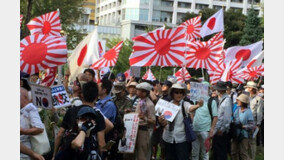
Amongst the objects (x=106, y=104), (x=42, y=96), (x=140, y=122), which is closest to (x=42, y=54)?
(x=42, y=96)

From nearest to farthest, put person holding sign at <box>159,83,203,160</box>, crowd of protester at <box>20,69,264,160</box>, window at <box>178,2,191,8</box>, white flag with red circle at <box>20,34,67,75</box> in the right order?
1. crowd of protester at <box>20,69,264,160</box>
2. white flag with red circle at <box>20,34,67,75</box>
3. person holding sign at <box>159,83,203,160</box>
4. window at <box>178,2,191,8</box>

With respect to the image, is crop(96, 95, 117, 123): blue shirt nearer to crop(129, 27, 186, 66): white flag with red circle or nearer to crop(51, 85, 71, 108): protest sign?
crop(51, 85, 71, 108): protest sign

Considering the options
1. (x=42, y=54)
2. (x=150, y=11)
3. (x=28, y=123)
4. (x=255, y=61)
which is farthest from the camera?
(x=150, y=11)

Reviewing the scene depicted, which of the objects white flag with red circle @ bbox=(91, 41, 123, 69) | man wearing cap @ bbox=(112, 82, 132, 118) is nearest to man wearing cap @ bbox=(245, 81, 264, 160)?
white flag with red circle @ bbox=(91, 41, 123, 69)

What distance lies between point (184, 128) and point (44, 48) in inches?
114

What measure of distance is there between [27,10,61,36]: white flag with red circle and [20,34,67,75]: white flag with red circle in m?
4.27

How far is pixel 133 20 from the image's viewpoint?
81688 mm

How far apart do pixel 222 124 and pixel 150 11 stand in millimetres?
73080

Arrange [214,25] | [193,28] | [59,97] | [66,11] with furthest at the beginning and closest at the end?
[66,11], [193,28], [214,25], [59,97]

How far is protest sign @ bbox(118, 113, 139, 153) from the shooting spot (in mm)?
8539

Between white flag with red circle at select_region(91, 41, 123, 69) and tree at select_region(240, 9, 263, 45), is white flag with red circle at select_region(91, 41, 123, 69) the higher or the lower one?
the lower one

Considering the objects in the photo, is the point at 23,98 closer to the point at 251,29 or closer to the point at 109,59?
the point at 109,59

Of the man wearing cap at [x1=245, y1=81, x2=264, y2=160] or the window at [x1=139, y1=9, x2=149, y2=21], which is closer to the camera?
the man wearing cap at [x1=245, y1=81, x2=264, y2=160]

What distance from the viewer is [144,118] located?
8867mm
